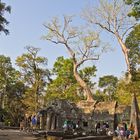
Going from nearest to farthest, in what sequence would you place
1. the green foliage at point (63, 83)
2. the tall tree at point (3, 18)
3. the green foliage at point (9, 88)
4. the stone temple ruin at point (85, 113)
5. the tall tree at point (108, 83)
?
the tall tree at point (3, 18) → the stone temple ruin at point (85, 113) → the green foliage at point (63, 83) → the green foliage at point (9, 88) → the tall tree at point (108, 83)

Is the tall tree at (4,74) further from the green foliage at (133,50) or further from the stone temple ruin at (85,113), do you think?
the green foliage at (133,50)

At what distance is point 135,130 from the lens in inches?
1421

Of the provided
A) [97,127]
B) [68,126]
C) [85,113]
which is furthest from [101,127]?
[68,126]

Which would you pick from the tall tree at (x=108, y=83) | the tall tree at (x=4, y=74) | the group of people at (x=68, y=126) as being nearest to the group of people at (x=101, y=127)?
the group of people at (x=68, y=126)

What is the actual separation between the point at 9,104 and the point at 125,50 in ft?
86.8

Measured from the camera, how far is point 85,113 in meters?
47.0

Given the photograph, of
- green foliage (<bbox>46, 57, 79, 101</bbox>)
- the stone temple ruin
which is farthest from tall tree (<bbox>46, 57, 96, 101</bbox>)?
the stone temple ruin

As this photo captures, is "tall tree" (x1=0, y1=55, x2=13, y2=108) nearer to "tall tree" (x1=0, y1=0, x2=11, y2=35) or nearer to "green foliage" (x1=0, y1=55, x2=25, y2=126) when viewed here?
"green foliage" (x1=0, y1=55, x2=25, y2=126)

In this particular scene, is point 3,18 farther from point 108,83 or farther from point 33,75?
point 108,83

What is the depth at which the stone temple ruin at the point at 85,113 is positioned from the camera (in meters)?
44.2

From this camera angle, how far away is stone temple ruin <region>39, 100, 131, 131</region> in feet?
145

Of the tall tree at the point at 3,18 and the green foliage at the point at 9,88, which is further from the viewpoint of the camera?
the green foliage at the point at 9,88

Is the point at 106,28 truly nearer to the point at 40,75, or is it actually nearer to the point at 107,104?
the point at 107,104

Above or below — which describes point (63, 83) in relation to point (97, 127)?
above
